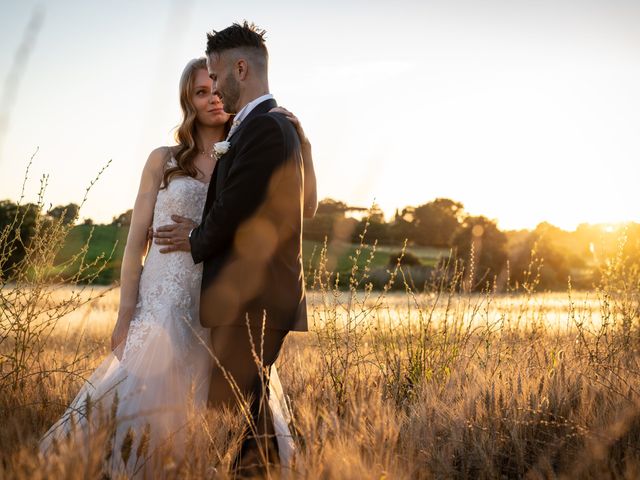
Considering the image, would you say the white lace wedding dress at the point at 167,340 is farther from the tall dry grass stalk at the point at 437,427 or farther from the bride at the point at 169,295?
the tall dry grass stalk at the point at 437,427

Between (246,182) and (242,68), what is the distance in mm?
762

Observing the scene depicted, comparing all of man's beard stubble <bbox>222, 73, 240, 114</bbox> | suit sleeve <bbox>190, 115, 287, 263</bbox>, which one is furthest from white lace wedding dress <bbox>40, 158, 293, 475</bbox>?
suit sleeve <bbox>190, 115, 287, 263</bbox>

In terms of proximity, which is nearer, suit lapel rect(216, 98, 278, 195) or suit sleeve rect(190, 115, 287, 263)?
suit sleeve rect(190, 115, 287, 263)

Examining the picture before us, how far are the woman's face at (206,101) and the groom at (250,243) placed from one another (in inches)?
31.6

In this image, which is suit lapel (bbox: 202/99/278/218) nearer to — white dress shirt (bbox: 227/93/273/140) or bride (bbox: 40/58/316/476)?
white dress shirt (bbox: 227/93/273/140)

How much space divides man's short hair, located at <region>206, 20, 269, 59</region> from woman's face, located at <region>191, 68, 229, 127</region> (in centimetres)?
70

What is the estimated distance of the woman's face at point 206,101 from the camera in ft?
13.8

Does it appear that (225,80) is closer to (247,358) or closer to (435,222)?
(247,358)

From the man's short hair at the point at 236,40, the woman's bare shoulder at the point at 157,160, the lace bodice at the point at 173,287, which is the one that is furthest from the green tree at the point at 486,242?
the man's short hair at the point at 236,40

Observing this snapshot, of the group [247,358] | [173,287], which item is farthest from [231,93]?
[247,358]

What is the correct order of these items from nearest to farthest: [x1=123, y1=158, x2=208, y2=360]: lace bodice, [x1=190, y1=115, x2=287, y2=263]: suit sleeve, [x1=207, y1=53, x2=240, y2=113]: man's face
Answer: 1. [x1=190, y1=115, x2=287, y2=263]: suit sleeve
2. [x1=207, y1=53, x2=240, y2=113]: man's face
3. [x1=123, y1=158, x2=208, y2=360]: lace bodice

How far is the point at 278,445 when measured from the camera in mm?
3486

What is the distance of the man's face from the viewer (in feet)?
11.3

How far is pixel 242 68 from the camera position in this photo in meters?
3.41
